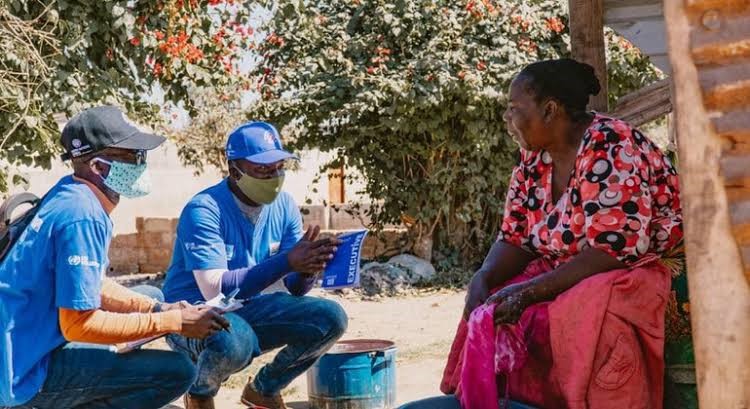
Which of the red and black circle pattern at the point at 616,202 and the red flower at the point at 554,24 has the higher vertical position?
the red flower at the point at 554,24

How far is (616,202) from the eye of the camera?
3.44 metres

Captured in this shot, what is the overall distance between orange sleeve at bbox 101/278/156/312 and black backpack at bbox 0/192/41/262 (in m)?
0.49

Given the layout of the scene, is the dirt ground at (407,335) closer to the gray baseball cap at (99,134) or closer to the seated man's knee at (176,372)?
the seated man's knee at (176,372)

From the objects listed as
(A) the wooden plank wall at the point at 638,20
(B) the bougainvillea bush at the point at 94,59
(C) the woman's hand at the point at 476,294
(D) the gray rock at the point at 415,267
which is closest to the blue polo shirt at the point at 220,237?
(C) the woman's hand at the point at 476,294

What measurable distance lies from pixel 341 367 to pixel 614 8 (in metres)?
2.31

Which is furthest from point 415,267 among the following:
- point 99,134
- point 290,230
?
point 99,134

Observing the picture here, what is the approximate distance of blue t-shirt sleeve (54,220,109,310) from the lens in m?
3.71

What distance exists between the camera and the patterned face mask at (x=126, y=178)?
4008 mm

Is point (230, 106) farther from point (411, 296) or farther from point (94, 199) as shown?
point (94, 199)

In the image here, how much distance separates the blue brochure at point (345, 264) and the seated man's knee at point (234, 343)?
430 millimetres

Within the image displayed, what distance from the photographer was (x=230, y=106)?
45.9ft

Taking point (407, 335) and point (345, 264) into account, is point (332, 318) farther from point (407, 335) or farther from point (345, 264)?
point (407, 335)

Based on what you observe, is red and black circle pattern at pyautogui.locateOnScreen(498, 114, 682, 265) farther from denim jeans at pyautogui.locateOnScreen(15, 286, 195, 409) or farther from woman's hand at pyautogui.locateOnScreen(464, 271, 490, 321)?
denim jeans at pyautogui.locateOnScreen(15, 286, 195, 409)

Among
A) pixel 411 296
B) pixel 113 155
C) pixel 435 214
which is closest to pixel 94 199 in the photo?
pixel 113 155
